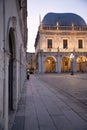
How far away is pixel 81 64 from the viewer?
60.5 metres

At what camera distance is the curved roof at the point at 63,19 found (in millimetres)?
63216

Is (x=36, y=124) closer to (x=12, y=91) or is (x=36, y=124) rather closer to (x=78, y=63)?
(x=12, y=91)

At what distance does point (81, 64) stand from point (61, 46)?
22.6 ft

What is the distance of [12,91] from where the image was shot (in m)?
8.41

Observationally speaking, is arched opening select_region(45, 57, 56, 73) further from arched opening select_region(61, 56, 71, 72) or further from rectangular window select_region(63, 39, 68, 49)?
rectangular window select_region(63, 39, 68, 49)

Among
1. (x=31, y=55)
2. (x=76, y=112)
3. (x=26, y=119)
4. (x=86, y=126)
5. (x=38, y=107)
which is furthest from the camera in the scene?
(x=31, y=55)

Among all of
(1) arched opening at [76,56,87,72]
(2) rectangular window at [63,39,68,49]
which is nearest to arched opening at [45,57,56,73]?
(2) rectangular window at [63,39,68,49]

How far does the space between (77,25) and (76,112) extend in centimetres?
5683

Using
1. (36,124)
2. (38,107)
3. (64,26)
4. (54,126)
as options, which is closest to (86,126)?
(54,126)

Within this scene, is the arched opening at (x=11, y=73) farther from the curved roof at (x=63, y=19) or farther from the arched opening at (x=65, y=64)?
the curved roof at (x=63, y=19)

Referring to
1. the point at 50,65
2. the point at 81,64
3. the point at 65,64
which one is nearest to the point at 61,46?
the point at 65,64

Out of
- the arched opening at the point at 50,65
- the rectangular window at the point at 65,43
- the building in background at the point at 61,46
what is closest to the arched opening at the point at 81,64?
the building in background at the point at 61,46

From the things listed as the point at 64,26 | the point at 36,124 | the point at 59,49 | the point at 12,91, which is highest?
the point at 64,26

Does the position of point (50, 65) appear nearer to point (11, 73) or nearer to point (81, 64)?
point (81, 64)
